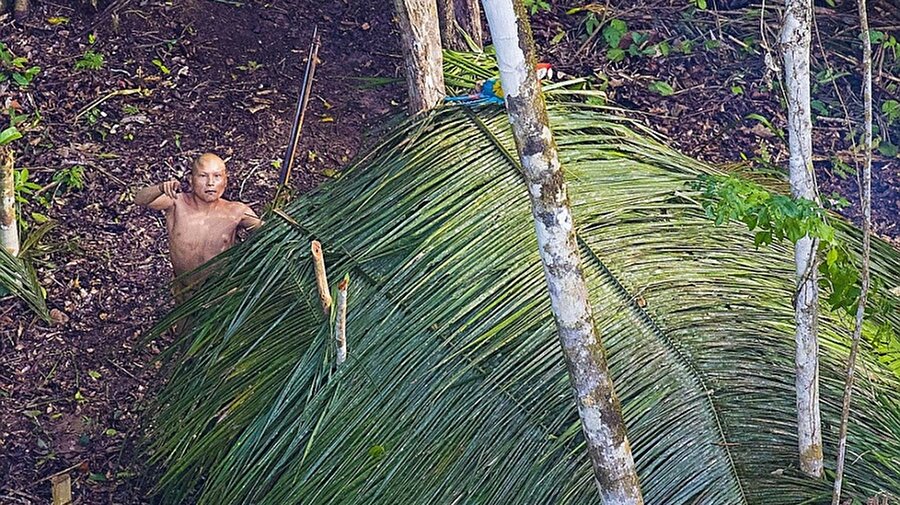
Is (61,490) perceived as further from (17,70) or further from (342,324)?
(17,70)

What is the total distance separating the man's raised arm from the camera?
3516 millimetres

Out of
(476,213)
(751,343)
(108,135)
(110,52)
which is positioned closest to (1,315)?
(108,135)

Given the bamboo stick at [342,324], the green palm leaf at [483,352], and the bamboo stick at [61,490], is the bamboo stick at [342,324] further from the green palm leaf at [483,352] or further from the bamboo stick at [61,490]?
the bamboo stick at [61,490]

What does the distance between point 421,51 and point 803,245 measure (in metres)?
1.47

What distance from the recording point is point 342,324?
283 centimetres

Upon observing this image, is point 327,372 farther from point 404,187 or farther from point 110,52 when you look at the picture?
point 110,52

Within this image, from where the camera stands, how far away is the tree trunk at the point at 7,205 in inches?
154

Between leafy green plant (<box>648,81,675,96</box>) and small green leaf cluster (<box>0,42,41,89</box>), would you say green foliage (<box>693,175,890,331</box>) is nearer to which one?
leafy green plant (<box>648,81,675,96</box>)

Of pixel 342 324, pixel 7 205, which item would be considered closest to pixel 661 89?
pixel 342 324

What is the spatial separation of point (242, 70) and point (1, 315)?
1765 millimetres

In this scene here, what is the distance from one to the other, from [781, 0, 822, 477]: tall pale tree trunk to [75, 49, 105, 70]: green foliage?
390cm

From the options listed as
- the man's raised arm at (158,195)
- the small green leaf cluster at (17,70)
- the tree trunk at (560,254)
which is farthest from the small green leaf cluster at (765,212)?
the small green leaf cluster at (17,70)

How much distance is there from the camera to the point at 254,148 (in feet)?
16.3

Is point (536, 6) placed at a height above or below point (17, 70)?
below
